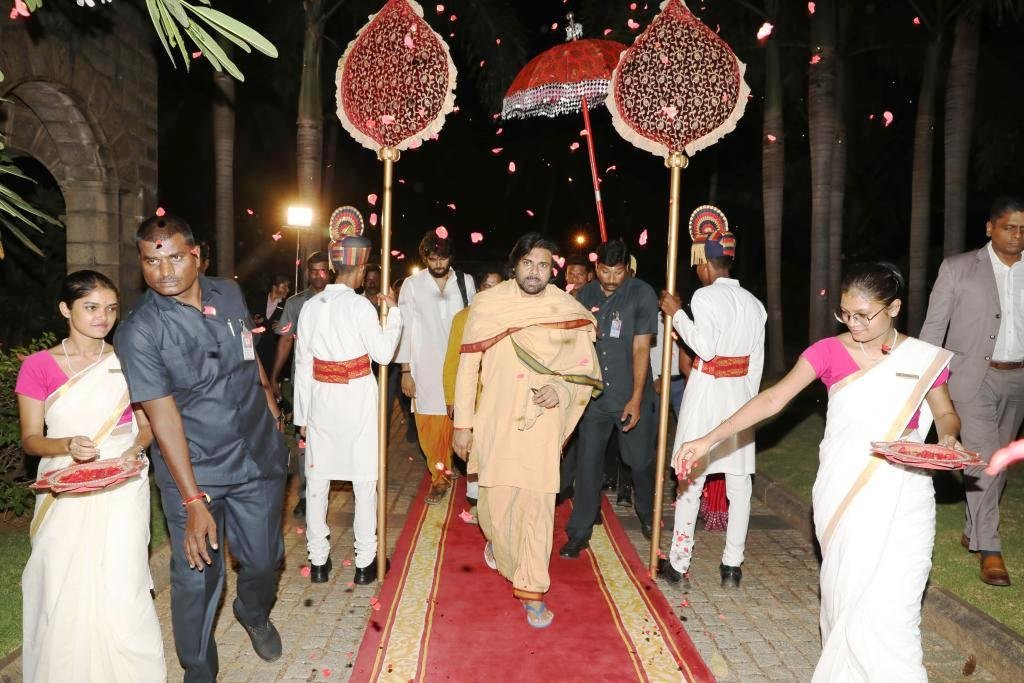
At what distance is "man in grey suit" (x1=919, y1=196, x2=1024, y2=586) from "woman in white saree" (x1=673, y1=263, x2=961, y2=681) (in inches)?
79.7

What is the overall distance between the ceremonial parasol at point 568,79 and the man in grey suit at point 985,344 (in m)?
3.65

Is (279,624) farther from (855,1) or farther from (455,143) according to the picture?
(455,143)

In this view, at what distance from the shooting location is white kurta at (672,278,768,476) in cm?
556

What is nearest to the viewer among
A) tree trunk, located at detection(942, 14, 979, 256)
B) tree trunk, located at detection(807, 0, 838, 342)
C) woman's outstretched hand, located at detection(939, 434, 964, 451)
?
woman's outstretched hand, located at detection(939, 434, 964, 451)

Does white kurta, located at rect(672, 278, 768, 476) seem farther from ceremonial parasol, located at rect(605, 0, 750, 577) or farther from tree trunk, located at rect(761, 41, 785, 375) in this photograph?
tree trunk, located at rect(761, 41, 785, 375)

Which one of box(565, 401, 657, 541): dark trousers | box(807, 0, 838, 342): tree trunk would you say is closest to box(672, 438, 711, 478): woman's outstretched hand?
box(565, 401, 657, 541): dark trousers

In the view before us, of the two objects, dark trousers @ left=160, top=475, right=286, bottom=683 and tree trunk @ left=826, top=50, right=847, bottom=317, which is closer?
dark trousers @ left=160, top=475, right=286, bottom=683

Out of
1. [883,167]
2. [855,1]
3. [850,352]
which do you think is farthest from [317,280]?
[883,167]

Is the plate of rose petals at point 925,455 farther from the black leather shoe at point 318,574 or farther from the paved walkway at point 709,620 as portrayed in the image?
the black leather shoe at point 318,574

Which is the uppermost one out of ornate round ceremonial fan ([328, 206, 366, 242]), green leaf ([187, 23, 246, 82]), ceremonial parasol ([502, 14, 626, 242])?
ceremonial parasol ([502, 14, 626, 242])

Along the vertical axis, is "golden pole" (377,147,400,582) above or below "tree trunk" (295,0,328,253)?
below

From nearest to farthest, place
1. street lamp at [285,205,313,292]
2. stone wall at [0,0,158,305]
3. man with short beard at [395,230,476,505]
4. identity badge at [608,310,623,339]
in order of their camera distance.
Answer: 1. identity badge at [608,310,623,339]
2. man with short beard at [395,230,476,505]
3. stone wall at [0,0,158,305]
4. street lamp at [285,205,313,292]

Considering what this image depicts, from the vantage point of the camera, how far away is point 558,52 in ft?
28.5

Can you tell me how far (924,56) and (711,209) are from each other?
44.1 ft
